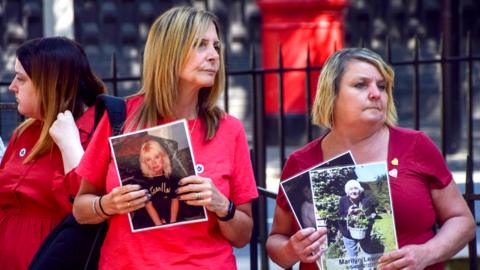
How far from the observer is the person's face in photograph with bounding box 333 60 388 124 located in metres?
3.50

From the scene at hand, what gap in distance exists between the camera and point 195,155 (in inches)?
137

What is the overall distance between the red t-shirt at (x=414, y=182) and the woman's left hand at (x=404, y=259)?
8 centimetres

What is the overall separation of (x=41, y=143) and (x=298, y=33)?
6.95 meters

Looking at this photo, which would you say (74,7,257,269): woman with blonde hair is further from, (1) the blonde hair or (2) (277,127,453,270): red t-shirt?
(2) (277,127,453,270): red t-shirt

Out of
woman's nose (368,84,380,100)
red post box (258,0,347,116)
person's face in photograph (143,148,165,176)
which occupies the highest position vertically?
woman's nose (368,84,380,100)

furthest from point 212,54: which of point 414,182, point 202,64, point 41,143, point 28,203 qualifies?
point 28,203

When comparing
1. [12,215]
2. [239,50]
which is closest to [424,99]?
[239,50]

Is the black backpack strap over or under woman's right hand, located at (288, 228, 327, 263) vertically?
over

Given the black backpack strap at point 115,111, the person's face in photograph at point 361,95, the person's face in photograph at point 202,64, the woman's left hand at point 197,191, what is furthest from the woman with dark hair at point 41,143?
the person's face in photograph at point 361,95

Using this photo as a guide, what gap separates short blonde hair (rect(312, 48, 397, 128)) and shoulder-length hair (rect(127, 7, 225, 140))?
303mm

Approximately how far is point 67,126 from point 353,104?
96cm

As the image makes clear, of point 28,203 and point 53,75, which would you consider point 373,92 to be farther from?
point 28,203

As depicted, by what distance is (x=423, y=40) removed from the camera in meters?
12.9

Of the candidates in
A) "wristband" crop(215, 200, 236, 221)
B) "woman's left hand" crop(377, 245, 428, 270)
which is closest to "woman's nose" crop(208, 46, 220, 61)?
"wristband" crop(215, 200, 236, 221)
